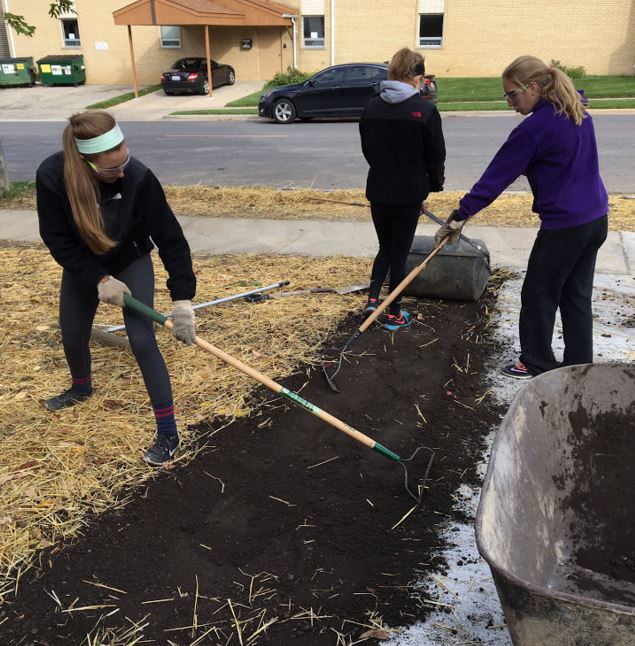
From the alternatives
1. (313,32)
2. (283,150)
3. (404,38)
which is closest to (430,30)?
(404,38)

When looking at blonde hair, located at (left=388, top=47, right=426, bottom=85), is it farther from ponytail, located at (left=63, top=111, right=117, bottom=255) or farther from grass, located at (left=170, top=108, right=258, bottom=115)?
grass, located at (left=170, top=108, right=258, bottom=115)

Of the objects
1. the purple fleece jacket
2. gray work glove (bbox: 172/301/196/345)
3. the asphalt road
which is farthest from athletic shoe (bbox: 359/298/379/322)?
the asphalt road

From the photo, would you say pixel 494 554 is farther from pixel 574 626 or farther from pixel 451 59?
pixel 451 59

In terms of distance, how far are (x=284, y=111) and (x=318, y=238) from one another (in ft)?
42.2

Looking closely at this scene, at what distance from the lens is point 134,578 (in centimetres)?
A: 280

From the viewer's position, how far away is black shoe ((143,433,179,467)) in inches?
140

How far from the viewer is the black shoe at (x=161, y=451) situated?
3555 mm

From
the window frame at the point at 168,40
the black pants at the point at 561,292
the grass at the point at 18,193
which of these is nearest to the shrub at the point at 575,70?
the window frame at the point at 168,40

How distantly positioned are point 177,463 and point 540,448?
196 cm

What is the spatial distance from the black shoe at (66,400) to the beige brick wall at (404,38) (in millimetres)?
27844

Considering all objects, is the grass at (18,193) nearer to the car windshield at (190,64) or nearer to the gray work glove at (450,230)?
the gray work glove at (450,230)

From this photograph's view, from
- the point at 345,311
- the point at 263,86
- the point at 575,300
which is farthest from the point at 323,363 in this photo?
the point at 263,86

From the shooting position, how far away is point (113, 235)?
125 inches

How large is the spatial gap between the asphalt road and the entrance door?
11762 millimetres
